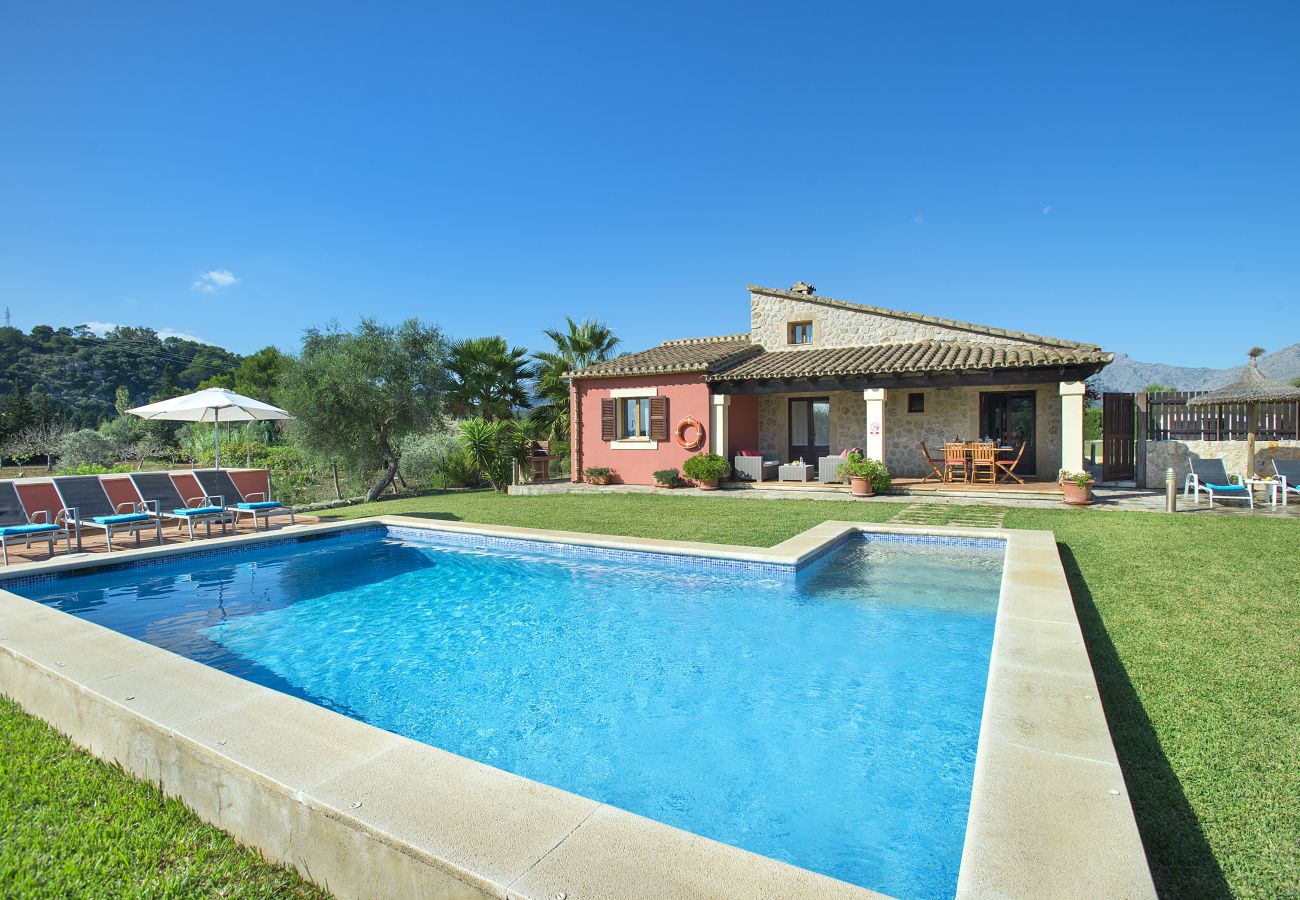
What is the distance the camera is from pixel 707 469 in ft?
52.5

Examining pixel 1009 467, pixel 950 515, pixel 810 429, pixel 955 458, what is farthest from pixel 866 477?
pixel 810 429

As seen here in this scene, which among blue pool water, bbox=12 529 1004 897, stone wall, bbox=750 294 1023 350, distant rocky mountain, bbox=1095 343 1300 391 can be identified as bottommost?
blue pool water, bbox=12 529 1004 897

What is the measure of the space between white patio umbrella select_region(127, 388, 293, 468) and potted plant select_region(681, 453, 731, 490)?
972 cm

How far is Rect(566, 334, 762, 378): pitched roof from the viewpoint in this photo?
670 inches

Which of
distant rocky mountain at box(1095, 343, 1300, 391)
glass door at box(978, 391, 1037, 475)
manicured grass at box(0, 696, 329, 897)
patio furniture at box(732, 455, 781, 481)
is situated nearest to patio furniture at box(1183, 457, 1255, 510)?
glass door at box(978, 391, 1037, 475)

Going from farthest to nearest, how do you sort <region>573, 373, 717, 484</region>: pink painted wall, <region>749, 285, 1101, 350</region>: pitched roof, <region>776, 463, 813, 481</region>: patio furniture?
1. <region>573, 373, 717, 484</region>: pink painted wall
2. <region>776, 463, 813, 481</region>: patio furniture
3. <region>749, 285, 1101, 350</region>: pitched roof

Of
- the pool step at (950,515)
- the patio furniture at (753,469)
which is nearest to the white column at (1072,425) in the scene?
the pool step at (950,515)

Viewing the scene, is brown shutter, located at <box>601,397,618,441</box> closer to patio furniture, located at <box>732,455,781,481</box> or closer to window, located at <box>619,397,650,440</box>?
window, located at <box>619,397,650,440</box>

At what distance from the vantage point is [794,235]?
23344 millimetres

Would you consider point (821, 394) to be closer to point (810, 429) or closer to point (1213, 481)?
point (810, 429)

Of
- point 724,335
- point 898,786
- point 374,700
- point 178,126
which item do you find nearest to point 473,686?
point 374,700

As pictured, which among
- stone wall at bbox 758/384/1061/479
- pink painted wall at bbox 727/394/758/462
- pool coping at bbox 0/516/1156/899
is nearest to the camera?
pool coping at bbox 0/516/1156/899

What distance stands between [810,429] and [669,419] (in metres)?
4.55

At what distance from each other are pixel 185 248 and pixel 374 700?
2329cm
